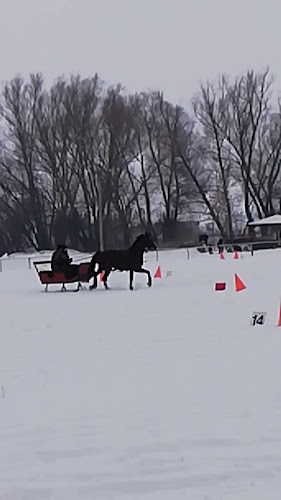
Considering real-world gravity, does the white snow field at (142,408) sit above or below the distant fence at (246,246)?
below

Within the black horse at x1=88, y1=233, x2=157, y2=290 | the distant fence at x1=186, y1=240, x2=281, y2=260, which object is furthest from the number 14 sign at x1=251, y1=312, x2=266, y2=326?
the distant fence at x1=186, y1=240, x2=281, y2=260

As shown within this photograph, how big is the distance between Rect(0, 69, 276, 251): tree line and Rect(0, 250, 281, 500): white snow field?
44.7 m

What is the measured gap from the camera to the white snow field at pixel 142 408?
4.59 meters

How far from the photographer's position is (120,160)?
5694 cm

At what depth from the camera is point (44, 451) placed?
523 centimetres

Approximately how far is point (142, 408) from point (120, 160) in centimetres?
5141

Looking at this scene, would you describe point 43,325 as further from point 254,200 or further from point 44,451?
point 254,200

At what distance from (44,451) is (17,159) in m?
54.4

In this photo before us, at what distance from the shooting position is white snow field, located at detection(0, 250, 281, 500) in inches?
181

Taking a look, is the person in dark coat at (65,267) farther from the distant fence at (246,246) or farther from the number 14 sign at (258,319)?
the distant fence at (246,246)

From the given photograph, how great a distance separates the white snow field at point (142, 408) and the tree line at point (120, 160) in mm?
44673

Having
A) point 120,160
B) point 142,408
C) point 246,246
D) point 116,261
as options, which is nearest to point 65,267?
point 116,261

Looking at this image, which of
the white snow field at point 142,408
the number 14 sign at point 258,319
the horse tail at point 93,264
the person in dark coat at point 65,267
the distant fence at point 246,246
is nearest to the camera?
the white snow field at point 142,408

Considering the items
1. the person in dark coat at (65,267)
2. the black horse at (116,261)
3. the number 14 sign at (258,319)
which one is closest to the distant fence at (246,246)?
the black horse at (116,261)
